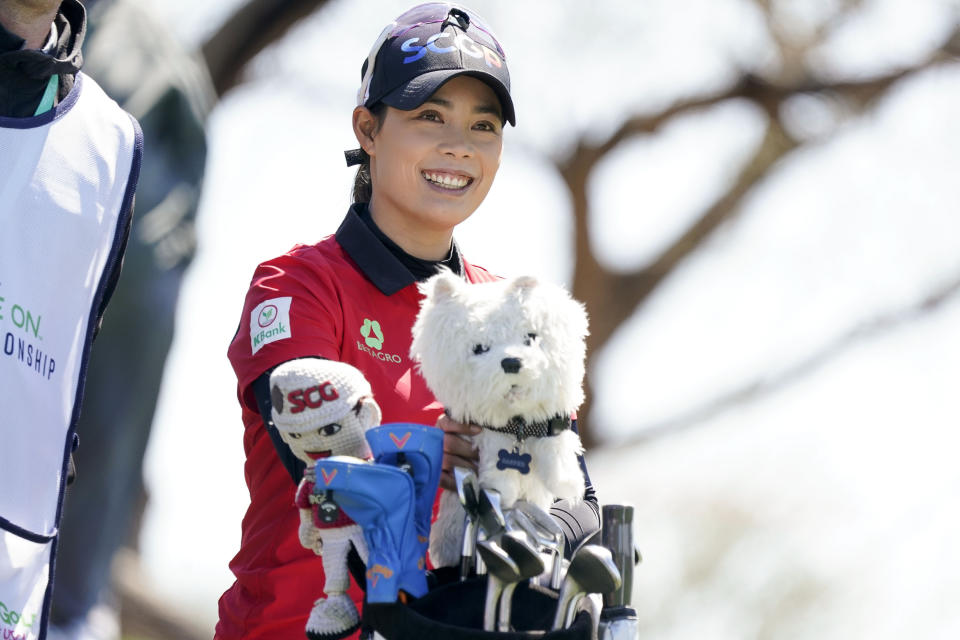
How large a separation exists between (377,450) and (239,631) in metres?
0.51

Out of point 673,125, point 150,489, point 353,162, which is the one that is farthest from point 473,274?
point 673,125

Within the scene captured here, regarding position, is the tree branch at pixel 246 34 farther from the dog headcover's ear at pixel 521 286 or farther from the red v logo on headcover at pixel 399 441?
the red v logo on headcover at pixel 399 441

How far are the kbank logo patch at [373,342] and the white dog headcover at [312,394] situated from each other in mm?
317

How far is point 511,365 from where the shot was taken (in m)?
2.01

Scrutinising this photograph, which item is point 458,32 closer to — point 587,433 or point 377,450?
point 377,450

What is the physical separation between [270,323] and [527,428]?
413 millimetres

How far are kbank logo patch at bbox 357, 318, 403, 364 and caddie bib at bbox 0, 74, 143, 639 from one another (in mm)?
428

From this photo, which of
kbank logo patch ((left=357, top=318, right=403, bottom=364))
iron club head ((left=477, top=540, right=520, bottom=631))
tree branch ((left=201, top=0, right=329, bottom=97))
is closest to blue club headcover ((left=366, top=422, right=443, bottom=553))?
iron club head ((left=477, top=540, right=520, bottom=631))

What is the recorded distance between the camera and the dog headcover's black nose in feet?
6.59

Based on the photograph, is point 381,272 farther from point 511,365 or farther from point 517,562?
point 517,562

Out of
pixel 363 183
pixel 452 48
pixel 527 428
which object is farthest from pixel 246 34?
pixel 527 428

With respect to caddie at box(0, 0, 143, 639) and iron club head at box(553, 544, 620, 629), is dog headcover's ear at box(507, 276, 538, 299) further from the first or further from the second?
caddie at box(0, 0, 143, 639)

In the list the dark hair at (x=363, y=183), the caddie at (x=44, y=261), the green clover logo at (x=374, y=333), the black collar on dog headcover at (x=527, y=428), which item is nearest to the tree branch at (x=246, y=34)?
the dark hair at (x=363, y=183)

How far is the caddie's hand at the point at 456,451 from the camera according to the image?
207 centimetres
